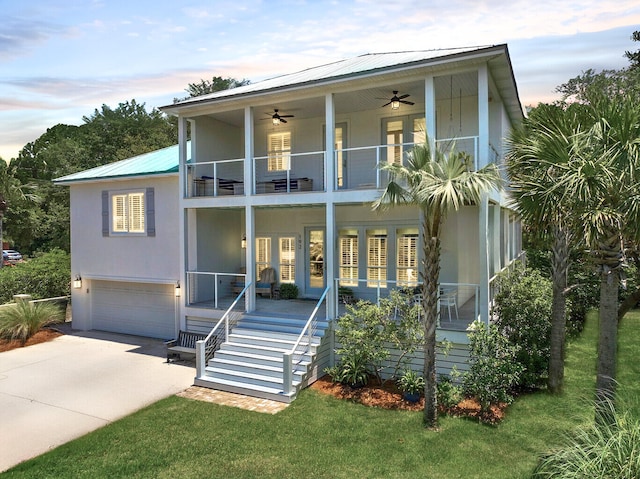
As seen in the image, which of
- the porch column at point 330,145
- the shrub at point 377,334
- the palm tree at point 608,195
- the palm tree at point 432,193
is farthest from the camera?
the porch column at point 330,145

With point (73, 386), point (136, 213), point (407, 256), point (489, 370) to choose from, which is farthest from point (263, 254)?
point (489, 370)

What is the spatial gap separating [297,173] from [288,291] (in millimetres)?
4173

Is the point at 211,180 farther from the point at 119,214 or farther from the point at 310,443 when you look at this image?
the point at 310,443

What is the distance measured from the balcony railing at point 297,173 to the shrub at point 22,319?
7326 mm

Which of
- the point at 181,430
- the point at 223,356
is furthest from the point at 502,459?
the point at 223,356

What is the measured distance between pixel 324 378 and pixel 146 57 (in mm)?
11061

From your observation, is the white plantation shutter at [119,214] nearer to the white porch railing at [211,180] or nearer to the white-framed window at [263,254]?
the white porch railing at [211,180]

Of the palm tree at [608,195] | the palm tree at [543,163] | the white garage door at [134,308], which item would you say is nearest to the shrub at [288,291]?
the white garage door at [134,308]

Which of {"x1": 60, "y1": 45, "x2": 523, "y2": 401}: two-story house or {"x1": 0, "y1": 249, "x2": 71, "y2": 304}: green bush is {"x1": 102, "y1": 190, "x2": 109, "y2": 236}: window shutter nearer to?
{"x1": 60, "y1": 45, "x2": 523, "y2": 401}: two-story house

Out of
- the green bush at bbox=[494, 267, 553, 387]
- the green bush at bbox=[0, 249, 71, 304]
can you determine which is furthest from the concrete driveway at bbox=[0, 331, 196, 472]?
the green bush at bbox=[494, 267, 553, 387]

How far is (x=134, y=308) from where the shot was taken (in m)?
16.3

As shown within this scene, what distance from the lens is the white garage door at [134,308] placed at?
1555cm

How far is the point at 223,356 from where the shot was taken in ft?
37.3

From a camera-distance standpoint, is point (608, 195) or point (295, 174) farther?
point (295, 174)
